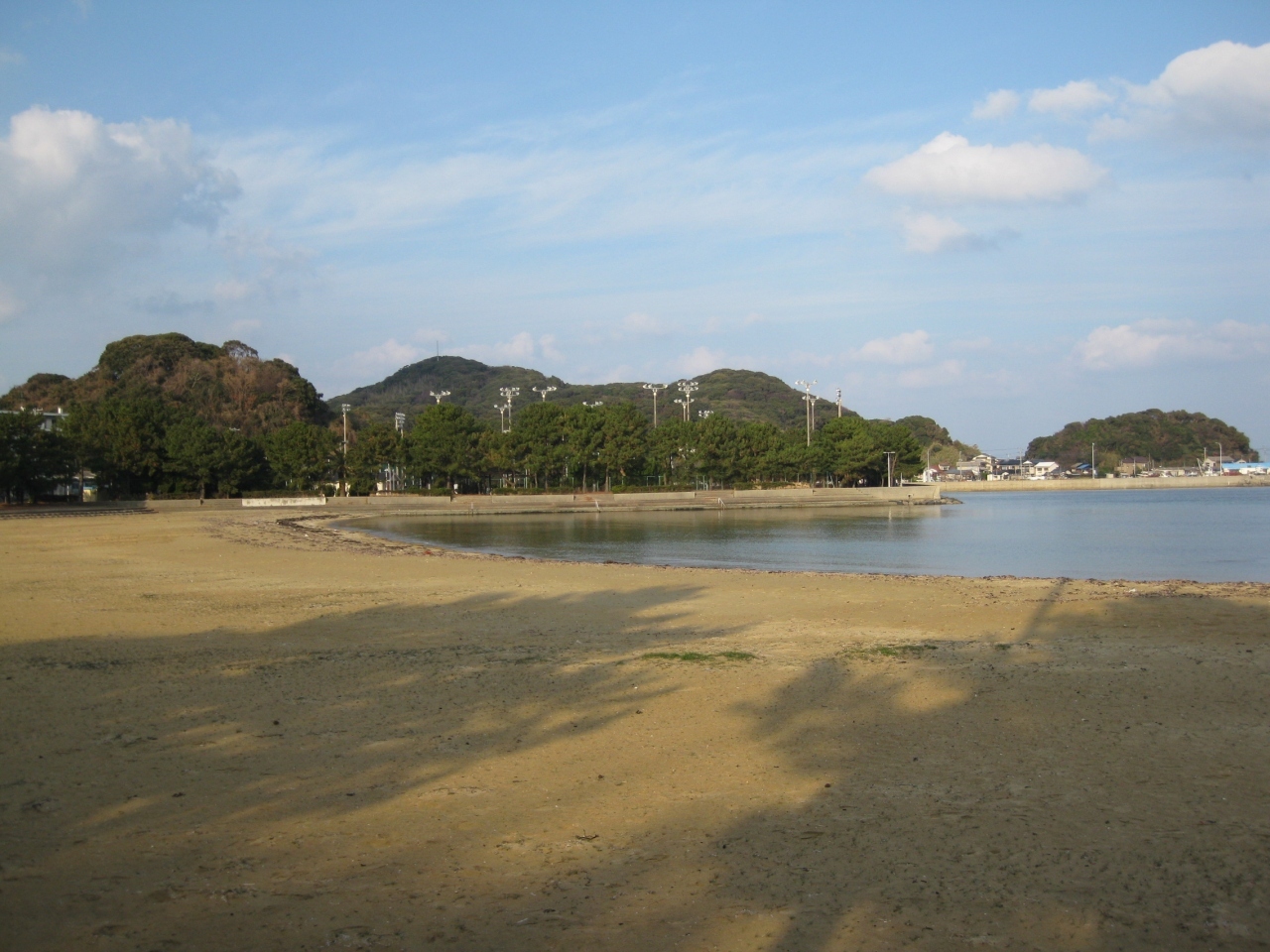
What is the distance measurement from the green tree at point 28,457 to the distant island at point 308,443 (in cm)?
10

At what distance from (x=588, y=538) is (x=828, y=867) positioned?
3985 cm

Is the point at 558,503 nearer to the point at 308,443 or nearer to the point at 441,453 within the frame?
the point at 441,453

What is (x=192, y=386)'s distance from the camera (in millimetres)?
113188

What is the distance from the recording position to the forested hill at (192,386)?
361ft

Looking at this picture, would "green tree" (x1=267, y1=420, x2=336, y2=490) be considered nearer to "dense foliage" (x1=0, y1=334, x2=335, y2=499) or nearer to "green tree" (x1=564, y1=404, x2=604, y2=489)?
"dense foliage" (x1=0, y1=334, x2=335, y2=499)

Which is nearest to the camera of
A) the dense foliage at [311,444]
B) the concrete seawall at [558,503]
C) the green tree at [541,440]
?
the concrete seawall at [558,503]

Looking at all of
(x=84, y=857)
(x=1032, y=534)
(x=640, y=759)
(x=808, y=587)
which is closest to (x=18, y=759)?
(x=84, y=857)

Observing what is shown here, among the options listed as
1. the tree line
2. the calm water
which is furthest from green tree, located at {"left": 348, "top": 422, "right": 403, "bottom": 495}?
the calm water

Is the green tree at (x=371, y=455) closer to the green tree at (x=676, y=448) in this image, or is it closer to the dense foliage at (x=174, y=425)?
the dense foliage at (x=174, y=425)

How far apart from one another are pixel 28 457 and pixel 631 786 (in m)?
72.4

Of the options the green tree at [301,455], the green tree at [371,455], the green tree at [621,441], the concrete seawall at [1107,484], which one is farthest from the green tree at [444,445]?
the concrete seawall at [1107,484]

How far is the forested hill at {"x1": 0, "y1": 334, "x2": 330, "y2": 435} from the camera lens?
361ft

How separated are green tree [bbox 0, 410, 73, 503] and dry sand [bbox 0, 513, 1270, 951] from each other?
59066 mm

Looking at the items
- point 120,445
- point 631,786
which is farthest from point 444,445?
point 631,786
